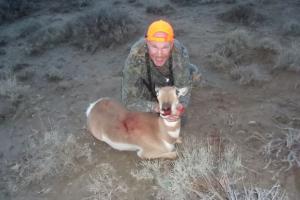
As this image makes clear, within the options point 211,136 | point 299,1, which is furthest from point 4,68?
point 299,1

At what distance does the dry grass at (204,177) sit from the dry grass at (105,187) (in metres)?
0.25

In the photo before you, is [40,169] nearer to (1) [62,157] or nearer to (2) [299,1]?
(1) [62,157]

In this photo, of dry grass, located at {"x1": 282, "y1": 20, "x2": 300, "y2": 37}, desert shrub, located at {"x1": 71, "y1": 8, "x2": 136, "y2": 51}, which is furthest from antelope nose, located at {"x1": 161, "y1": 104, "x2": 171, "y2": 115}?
dry grass, located at {"x1": 282, "y1": 20, "x2": 300, "y2": 37}

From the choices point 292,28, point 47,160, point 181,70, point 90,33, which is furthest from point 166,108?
point 90,33

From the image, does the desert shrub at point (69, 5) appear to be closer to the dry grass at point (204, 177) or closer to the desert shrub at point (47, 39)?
the desert shrub at point (47, 39)

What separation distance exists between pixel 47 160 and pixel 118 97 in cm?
202

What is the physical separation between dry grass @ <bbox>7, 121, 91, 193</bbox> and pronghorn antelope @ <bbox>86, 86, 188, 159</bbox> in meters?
0.37

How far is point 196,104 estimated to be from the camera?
6461 mm

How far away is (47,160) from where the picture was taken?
5363 mm

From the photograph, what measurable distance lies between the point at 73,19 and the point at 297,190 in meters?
7.77

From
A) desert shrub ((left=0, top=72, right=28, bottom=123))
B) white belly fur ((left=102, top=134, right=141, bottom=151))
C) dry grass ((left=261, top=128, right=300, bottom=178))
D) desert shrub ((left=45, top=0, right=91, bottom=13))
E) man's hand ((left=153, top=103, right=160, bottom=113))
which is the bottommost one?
desert shrub ((left=0, top=72, right=28, bottom=123))

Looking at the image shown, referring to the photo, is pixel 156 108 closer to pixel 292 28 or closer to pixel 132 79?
pixel 132 79

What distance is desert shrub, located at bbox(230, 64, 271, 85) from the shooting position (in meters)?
6.88

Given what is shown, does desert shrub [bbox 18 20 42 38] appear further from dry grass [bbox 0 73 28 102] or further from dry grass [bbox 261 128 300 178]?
dry grass [bbox 261 128 300 178]
